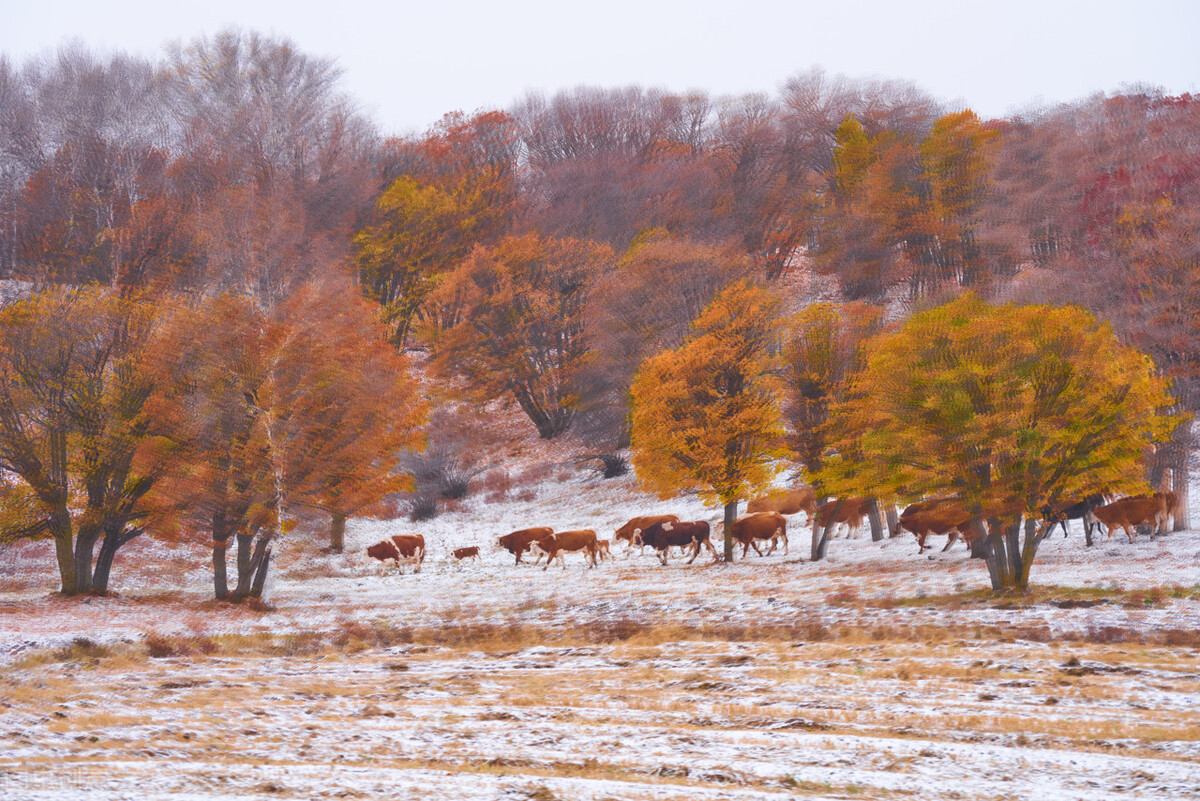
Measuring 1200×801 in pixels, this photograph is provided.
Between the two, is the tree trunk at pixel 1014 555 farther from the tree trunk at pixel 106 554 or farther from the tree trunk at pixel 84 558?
the tree trunk at pixel 84 558

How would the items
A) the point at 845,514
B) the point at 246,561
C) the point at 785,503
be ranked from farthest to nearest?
the point at 785,503, the point at 845,514, the point at 246,561

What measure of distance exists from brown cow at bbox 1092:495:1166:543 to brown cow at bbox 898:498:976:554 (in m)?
3.54

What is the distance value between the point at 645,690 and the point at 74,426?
1778 centimetres

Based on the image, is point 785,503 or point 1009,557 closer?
point 1009,557

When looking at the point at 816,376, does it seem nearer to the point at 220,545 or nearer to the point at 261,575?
the point at 261,575

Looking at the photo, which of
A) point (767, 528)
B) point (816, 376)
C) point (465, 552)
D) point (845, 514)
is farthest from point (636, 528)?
point (816, 376)

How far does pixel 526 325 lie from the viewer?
51969mm

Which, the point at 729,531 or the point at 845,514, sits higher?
the point at 845,514

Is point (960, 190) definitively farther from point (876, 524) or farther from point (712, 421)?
point (712, 421)

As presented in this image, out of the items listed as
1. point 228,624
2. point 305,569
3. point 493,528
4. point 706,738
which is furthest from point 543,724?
point 493,528

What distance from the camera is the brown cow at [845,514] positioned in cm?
2616

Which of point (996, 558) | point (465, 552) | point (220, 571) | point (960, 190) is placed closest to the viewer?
point (996, 558)

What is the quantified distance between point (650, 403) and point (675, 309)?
691 inches

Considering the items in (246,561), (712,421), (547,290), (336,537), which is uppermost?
(547,290)
